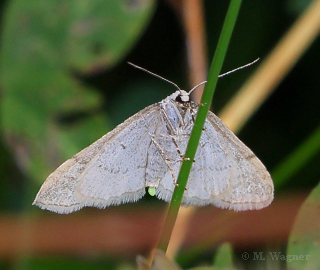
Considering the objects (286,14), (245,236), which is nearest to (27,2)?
(286,14)

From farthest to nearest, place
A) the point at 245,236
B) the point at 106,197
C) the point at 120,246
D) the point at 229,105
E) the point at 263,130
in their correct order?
1. the point at 263,130
2. the point at 229,105
3. the point at 120,246
4. the point at 245,236
5. the point at 106,197

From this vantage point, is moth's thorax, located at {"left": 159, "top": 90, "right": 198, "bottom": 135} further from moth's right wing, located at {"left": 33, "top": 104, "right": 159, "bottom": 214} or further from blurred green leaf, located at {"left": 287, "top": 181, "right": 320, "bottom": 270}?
blurred green leaf, located at {"left": 287, "top": 181, "right": 320, "bottom": 270}

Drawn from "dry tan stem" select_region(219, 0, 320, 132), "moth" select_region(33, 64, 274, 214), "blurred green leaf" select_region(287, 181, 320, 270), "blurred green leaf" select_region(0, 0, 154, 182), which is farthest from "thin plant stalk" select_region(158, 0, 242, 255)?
"blurred green leaf" select_region(0, 0, 154, 182)

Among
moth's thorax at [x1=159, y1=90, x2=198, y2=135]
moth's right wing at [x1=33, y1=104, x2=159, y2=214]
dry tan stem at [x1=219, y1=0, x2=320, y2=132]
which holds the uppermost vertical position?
dry tan stem at [x1=219, y1=0, x2=320, y2=132]

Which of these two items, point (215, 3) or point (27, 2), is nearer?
point (27, 2)

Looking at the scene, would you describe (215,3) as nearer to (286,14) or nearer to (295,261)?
(286,14)

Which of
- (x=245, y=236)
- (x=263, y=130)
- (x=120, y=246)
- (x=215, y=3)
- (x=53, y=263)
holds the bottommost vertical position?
(x=53, y=263)
